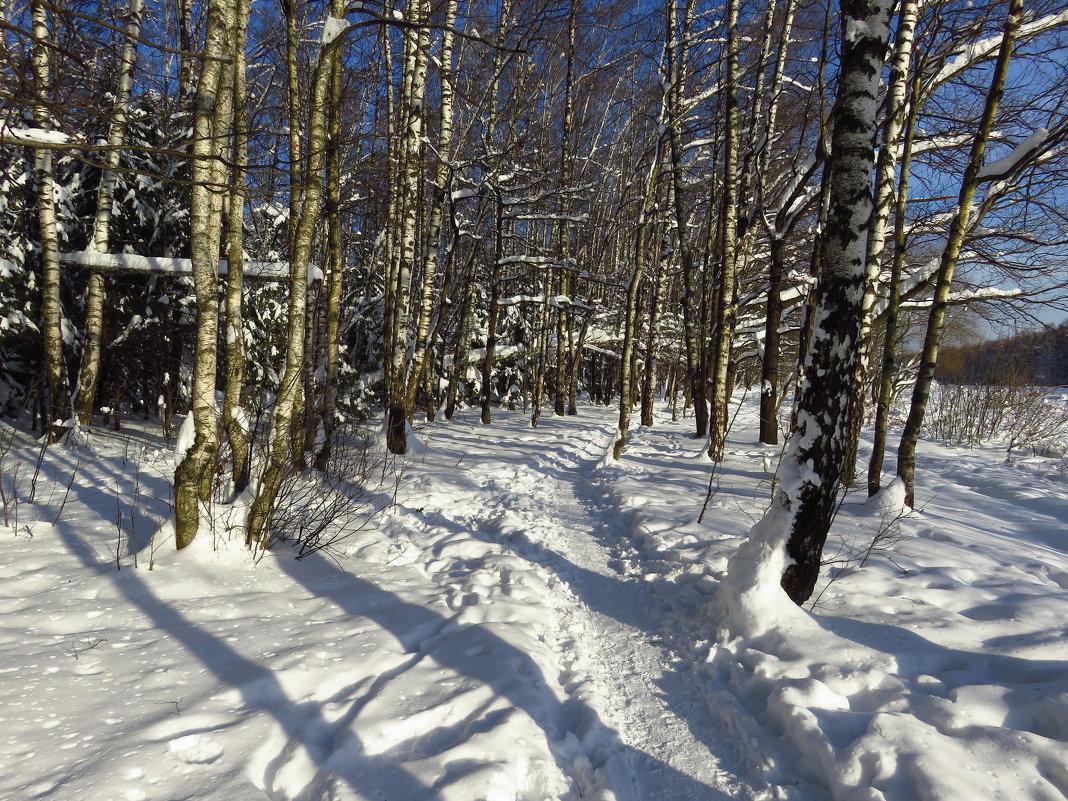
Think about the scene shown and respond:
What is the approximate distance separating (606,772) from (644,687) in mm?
784

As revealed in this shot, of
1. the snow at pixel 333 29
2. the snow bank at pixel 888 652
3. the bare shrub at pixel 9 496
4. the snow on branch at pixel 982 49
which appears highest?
the snow on branch at pixel 982 49

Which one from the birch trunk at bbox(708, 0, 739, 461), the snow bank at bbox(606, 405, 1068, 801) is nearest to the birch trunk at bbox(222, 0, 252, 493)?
the snow bank at bbox(606, 405, 1068, 801)

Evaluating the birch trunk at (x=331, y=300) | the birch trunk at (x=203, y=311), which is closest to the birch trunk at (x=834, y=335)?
the birch trunk at (x=203, y=311)

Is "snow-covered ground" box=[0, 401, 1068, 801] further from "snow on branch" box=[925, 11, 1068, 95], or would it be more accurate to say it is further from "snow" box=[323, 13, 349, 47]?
"snow on branch" box=[925, 11, 1068, 95]

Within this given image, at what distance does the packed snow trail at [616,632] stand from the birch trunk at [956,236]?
155 inches

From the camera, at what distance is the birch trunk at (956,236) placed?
220 inches

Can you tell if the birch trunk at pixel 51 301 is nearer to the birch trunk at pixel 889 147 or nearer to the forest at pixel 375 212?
the forest at pixel 375 212

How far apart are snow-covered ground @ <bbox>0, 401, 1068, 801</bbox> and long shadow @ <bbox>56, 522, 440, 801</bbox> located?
0.05 feet

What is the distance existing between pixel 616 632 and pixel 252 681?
239 cm

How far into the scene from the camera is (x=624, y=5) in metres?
12.3

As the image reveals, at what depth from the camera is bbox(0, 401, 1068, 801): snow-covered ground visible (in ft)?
6.97

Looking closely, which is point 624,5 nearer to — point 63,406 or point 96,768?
point 63,406

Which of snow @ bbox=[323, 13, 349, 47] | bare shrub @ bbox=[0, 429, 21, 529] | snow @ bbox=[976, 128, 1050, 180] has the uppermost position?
snow @ bbox=[323, 13, 349, 47]

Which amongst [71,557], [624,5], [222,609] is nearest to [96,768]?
[222,609]
